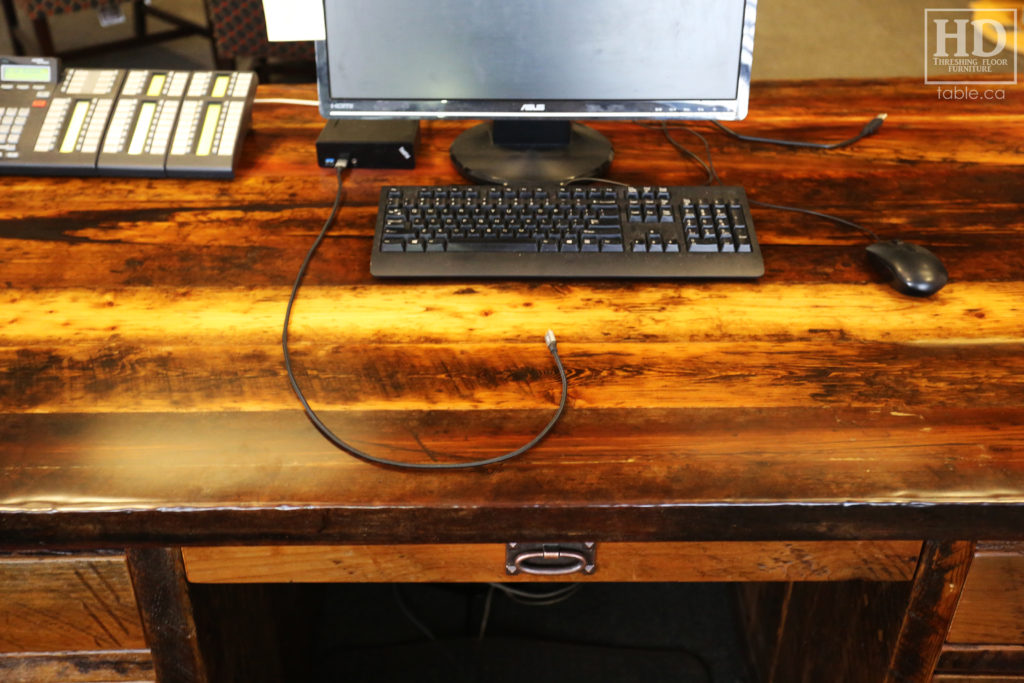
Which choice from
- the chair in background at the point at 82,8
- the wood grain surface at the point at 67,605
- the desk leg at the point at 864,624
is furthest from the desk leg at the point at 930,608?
the chair in background at the point at 82,8

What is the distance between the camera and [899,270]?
0.97 metres

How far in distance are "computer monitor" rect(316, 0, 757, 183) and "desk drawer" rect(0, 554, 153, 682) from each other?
624 mm

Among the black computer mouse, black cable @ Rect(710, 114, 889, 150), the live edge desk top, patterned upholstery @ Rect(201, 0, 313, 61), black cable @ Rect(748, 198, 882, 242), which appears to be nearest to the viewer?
the live edge desk top

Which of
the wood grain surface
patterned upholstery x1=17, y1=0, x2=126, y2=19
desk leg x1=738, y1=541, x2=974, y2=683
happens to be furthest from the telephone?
patterned upholstery x1=17, y1=0, x2=126, y2=19

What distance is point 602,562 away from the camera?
33.1 inches

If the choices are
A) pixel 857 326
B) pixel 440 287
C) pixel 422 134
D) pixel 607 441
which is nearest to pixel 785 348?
pixel 857 326

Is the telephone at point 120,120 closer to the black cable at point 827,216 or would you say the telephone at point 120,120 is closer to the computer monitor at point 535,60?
the computer monitor at point 535,60

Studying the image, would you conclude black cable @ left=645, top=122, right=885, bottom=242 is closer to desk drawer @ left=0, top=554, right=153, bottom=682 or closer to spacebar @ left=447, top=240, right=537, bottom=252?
spacebar @ left=447, top=240, right=537, bottom=252

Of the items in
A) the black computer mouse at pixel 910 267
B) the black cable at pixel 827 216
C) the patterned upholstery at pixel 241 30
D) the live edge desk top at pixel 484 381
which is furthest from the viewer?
the patterned upholstery at pixel 241 30

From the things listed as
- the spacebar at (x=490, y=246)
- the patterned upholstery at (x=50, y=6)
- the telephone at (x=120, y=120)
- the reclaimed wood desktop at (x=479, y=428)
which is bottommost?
the patterned upholstery at (x=50, y=6)

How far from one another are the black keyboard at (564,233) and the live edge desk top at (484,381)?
0.07ft

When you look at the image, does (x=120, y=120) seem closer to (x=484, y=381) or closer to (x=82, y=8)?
(x=484, y=381)

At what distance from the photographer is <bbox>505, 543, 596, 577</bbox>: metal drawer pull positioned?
821 millimetres

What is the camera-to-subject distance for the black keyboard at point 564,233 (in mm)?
1002
